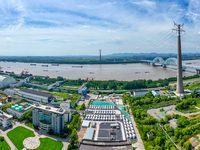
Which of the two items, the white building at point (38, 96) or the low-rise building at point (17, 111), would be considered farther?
the white building at point (38, 96)

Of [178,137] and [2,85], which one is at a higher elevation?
[2,85]

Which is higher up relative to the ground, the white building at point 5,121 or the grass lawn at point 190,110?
the grass lawn at point 190,110

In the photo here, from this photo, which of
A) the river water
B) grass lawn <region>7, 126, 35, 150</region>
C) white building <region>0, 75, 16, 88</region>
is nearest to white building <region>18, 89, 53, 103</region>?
grass lawn <region>7, 126, 35, 150</region>

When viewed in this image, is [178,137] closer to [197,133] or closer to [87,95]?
[197,133]

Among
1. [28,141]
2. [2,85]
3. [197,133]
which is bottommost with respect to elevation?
[28,141]

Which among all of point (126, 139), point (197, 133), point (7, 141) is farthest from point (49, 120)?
point (197, 133)

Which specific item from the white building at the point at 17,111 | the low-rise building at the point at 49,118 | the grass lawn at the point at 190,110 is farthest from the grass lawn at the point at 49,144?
the grass lawn at the point at 190,110

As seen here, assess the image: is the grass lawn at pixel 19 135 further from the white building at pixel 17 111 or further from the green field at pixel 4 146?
the white building at pixel 17 111

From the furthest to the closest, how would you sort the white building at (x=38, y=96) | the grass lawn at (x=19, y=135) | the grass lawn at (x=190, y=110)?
the white building at (x=38, y=96) < the grass lawn at (x=190, y=110) < the grass lawn at (x=19, y=135)
